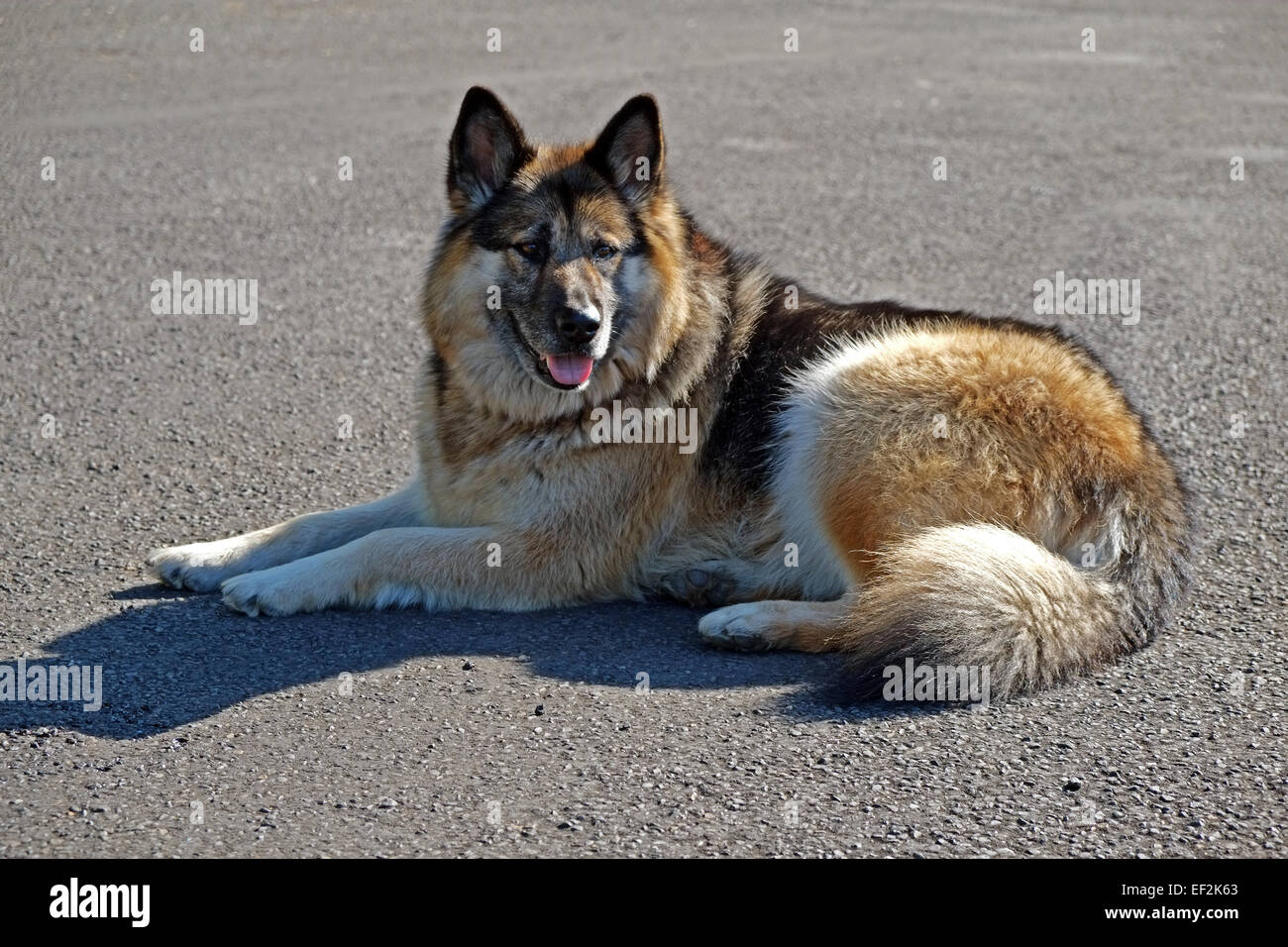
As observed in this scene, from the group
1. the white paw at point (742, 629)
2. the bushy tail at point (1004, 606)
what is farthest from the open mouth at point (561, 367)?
the bushy tail at point (1004, 606)

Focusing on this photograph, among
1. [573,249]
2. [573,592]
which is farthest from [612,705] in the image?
[573,249]

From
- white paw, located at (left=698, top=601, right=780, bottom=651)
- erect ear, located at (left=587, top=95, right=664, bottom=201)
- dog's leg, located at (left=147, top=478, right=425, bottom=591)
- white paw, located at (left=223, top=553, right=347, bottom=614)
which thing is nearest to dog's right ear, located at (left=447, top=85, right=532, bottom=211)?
erect ear, located at (left=587, top=95, right=664, bottom=201)

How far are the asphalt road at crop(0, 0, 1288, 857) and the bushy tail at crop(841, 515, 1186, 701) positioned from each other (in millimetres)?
155

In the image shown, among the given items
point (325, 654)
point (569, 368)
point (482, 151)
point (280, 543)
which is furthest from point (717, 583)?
point (482, 151)

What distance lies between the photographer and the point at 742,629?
5.00 meters

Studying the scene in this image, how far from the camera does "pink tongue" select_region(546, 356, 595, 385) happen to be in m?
5.27

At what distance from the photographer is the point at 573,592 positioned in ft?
17.9

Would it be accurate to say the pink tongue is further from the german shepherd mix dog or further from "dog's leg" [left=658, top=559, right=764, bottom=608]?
"dog's leg" [left=658, top=559, right=764, bottom=608]

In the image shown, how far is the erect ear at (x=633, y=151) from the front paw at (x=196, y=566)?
2101 mm

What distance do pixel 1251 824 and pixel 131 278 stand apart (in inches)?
290

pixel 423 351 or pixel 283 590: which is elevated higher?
pixel 423 351

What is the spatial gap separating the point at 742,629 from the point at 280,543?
1923mm

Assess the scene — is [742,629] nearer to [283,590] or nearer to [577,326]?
[577,326]

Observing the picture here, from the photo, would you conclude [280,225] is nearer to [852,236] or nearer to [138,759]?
[852,236]
